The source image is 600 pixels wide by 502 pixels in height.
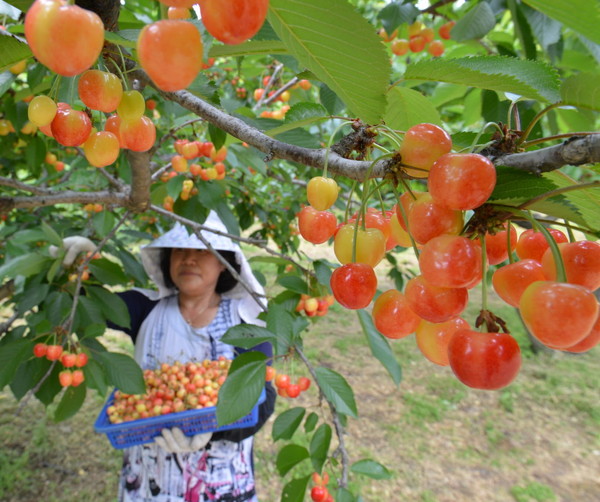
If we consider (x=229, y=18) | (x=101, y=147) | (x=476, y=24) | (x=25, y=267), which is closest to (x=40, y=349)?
(x=25, y=267)

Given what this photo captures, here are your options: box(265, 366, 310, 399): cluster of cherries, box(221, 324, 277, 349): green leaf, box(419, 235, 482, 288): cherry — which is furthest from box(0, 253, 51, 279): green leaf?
box(419, 235, 482, 288): cherry

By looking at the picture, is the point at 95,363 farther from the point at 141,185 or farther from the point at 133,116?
the point at 133,116

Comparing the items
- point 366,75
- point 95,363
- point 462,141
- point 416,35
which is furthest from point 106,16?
point 416,35

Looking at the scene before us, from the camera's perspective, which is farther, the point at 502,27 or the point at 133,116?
the point at 502,27

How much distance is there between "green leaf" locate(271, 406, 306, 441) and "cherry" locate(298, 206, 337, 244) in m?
1.06

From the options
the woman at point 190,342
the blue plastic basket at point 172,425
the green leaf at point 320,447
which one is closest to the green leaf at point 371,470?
the green leaf at point 320,447

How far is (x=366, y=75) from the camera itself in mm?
445

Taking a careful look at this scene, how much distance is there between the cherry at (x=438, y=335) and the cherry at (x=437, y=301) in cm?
6

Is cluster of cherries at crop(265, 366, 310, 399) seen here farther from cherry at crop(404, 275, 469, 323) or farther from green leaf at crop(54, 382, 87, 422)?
cherry at crop(404, 275, 469, 323)

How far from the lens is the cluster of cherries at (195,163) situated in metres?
1.78

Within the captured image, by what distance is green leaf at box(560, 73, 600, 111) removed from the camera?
0.48 m

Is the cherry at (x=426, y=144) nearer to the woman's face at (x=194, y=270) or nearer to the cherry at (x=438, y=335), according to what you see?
the cherry at (x=438, y=335)

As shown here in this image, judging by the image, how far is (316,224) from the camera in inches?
26.2

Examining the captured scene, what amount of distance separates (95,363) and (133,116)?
1.49 metres
